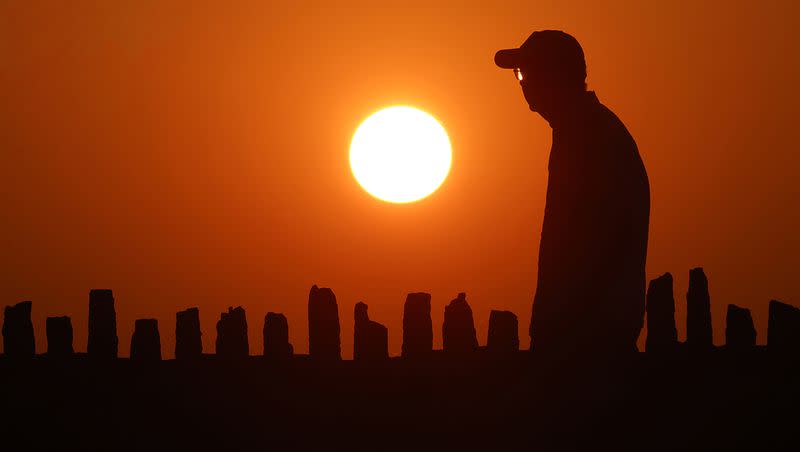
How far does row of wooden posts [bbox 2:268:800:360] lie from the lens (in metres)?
7.94

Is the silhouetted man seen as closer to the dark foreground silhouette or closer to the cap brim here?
the cap brim

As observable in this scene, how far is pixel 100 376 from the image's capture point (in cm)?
799

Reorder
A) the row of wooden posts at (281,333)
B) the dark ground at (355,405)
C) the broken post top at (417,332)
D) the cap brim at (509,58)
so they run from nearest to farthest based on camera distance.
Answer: the cap brim at (509,58) < the dark ground at (355,405) < the row of wooden posts at (281,333) < the broken post top at (417,332)

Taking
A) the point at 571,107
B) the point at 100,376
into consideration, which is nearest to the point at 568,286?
the point at 571,107

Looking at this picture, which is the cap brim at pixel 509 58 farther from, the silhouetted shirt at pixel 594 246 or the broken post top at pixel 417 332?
the broken post top at pixel 417 332

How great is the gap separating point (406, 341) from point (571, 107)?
2.17 meters

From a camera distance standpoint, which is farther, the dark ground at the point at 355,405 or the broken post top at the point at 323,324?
the broken post top at the point at 323,324

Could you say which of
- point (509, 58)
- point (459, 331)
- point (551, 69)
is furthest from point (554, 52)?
point (459, 331)

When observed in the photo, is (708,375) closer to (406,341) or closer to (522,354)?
(522,354)

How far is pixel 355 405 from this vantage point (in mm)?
7797

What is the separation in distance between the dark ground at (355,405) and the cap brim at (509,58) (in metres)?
2.06

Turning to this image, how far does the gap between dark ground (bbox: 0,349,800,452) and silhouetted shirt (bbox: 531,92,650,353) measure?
44.2 inches

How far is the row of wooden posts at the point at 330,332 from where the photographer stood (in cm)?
794

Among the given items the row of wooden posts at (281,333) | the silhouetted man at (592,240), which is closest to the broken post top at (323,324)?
the row of wooden posts at (281,333)
